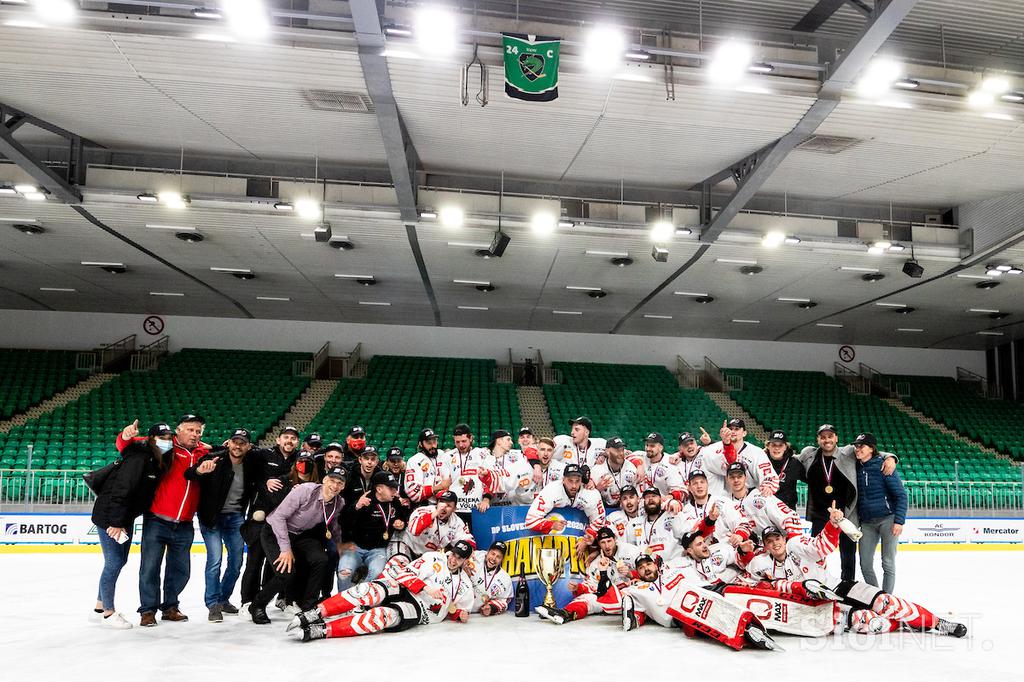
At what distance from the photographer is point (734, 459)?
878 cm

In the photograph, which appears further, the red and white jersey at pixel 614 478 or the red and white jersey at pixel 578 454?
the red and white jersey at pixel 578 454

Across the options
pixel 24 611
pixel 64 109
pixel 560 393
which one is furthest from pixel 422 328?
pixel 24 611

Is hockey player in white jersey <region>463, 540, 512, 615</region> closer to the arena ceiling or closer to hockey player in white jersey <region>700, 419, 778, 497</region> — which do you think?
hockey player in white jersey <region>700, 419, 778, 497</region>

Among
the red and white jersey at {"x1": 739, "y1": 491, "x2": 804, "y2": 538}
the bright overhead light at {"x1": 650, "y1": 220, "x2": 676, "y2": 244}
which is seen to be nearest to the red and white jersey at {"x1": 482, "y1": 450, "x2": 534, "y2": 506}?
the red and white jersey at {"x1": 739, "y1": 491, "x2": 804, "y2": 538}

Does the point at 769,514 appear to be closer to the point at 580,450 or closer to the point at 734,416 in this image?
the point at 580,450

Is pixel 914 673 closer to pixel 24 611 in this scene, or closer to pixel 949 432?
pixel 24 611

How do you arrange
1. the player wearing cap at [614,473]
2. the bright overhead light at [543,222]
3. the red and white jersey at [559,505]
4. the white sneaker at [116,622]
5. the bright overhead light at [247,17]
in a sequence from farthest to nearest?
the bright overhead light at [543,222], the bright overhead light at [247,17], the player wearing cap at [614,473], the red and white jersey at [559,505], the white sneaker at [116,622]

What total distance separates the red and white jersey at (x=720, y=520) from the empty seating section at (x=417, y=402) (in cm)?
1145

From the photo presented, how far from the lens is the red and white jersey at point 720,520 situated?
748 centimetres

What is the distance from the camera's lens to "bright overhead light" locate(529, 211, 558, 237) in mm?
14641

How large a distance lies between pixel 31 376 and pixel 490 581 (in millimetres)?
21390

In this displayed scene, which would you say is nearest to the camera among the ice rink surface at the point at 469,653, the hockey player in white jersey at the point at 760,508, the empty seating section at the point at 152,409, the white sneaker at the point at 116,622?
the ice rink surface at the point at 469,653

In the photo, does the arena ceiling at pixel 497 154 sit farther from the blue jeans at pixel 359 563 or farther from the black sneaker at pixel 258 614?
the black sneaker at pixel 258 614

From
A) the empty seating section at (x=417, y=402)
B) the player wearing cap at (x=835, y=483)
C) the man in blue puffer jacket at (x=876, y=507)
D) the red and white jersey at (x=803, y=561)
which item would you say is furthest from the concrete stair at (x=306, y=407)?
the red and white jersey at (x=803, y=561)
